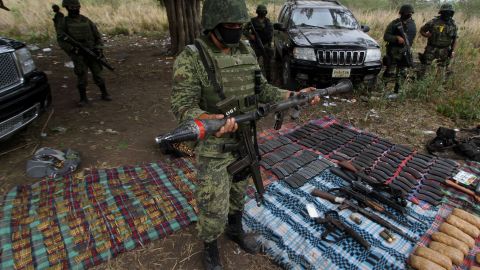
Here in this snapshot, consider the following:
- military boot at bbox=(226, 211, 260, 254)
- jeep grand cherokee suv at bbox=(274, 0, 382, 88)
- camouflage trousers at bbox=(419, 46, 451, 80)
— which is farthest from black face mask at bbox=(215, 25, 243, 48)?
camouflage trousers at bbox=(419, 46, 451, 80)

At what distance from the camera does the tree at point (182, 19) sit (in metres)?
9.12

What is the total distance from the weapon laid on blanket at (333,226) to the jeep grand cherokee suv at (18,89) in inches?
160

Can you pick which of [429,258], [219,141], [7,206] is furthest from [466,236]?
[7,206]

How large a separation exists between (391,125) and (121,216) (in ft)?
16.9

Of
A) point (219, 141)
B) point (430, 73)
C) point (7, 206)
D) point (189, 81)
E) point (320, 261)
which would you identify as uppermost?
point (189, 81)

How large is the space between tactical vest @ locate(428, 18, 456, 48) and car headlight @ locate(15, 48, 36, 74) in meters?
8.57

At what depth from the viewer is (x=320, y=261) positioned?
9.43 ft

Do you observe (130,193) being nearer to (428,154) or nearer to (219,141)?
(219,141)

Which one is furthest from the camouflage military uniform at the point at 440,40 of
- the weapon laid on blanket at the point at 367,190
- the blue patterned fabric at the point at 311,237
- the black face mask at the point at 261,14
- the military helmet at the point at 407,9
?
the blue patterned fabric at the point at 311,237

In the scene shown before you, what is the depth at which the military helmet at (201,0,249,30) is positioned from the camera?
2.05 metres

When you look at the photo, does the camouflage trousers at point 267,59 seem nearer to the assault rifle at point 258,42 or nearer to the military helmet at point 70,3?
the assault rifle at point 258,42

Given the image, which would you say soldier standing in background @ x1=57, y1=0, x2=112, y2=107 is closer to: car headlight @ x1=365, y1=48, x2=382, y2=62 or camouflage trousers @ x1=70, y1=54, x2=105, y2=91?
camouflage trousers @ x1=70, y1=54, x2=105, y2=91

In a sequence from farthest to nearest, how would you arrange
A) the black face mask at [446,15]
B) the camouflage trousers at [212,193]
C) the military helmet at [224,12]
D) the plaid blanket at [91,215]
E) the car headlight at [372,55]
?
1. the black face mask at [446,15]
2. the car headlight at [372,55]
3. the plaid blanket at [91,215]
4. the camouflage trousers at [212,193]
5. the military helmet at [224,12]

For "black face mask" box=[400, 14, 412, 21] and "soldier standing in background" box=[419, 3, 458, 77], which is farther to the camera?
"soldier standing in background" box=[419, 3, 458, 77]
